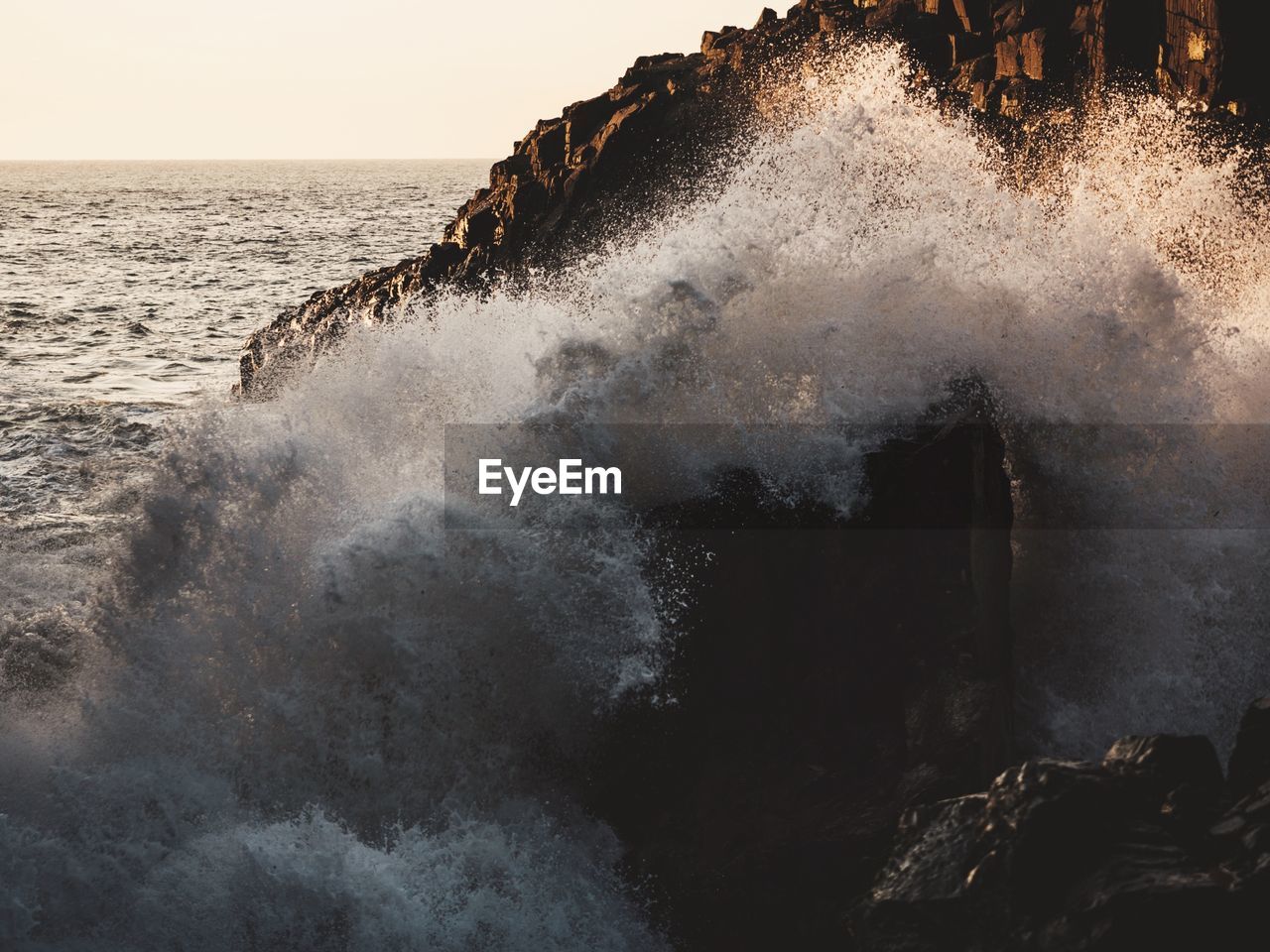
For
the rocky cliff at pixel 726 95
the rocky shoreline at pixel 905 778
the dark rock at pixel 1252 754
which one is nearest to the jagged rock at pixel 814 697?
the rocky shoreline at pixel 905 778

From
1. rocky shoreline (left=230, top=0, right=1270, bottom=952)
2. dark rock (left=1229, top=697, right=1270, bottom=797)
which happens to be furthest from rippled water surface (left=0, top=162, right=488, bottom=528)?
dark rock (left=1229, top=697, right=1270, bottom=797)

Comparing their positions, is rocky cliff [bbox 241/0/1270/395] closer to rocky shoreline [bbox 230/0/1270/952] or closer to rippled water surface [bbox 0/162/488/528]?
rippled water surface [bbox 0/162/488/528]

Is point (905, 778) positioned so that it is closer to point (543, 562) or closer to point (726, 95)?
point (543, 562)

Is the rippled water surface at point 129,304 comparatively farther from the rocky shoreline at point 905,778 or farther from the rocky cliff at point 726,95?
the rocky shoreline at point 905,778

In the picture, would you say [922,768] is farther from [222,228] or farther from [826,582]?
[222,228]

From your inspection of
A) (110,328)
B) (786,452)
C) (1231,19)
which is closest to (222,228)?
(110,328)
